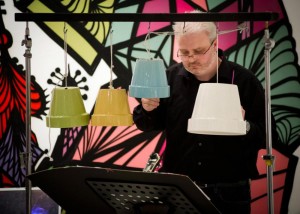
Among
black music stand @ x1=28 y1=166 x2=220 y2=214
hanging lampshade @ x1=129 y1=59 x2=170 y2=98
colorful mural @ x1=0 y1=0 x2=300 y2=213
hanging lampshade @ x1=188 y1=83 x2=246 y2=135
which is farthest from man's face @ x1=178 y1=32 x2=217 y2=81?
colorful mural @ x1=0 y1=0 x2=300 y2=213

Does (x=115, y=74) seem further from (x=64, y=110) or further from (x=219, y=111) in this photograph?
(x=219, y=111)

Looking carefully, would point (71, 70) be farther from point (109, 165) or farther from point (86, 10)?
point (109, 165)

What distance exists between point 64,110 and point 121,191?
2.74 feet

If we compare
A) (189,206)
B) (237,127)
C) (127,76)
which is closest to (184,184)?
(189,206)

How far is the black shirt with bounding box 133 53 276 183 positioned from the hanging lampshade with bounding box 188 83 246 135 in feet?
2.44

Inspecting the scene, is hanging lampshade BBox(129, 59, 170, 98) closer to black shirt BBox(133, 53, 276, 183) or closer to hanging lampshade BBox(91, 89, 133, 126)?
hanging lampshade BBox(91, 89, 133, 126)

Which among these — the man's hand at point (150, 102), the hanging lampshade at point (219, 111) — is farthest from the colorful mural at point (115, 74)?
the hanging lampshade at point (219, 111)

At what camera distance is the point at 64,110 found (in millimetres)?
2283

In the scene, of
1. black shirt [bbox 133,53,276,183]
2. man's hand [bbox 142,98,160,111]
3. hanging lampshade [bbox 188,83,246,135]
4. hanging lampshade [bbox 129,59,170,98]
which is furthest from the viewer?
black shirt [bbox 133,53,276,183]

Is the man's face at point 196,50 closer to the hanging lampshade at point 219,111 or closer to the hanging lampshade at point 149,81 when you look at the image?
the hanging lampshade at point 149,81

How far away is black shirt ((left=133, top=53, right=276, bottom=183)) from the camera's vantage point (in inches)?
107

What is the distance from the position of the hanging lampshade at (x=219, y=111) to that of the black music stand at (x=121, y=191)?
1.44ft

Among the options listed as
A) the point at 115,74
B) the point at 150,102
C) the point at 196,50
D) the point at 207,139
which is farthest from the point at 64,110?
the point at 115,74

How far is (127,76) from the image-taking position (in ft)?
13.4
